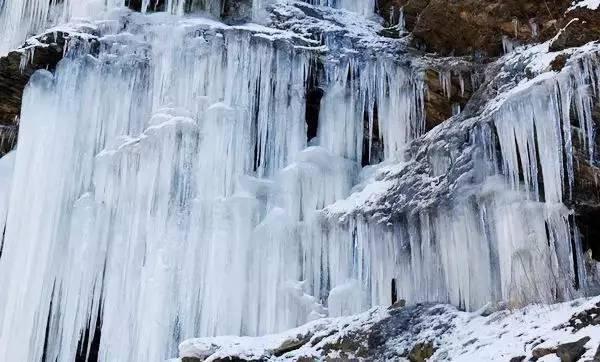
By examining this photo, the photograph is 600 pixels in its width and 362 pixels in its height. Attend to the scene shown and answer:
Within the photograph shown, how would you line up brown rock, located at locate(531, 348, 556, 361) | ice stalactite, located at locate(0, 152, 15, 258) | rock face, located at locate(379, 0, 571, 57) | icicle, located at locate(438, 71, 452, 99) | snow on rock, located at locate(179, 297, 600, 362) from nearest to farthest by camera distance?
brown rock, located at locate(531, 348, 556, 361) < snow on rock, located at locate(179, 297, 600, 362) < rock face, located at locate(379, 0, 571, 57) < icicle, located at locate(438, 71, 452, 99) < ice stalactite, located at locate(0, 152, 15, 258)

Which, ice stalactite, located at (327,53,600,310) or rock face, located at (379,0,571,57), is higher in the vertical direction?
rock face, located at (379,0,571,57)

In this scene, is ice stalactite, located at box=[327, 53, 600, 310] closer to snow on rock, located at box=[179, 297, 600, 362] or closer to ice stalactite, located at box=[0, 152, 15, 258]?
snow on rock, located at box=[179, 297, 600, 362]

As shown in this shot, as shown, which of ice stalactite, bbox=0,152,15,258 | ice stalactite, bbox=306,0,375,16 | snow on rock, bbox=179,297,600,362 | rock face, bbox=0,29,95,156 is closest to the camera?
snow on rock, bbox=179,297,600,362

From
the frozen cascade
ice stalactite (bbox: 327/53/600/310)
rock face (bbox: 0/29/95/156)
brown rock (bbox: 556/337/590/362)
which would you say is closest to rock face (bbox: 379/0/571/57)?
the frozen cascade

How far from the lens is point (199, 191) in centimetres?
1491

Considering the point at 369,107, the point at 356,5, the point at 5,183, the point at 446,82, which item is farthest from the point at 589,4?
the point at 5,183

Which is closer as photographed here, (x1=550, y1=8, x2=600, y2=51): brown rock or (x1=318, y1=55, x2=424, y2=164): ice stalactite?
(x1=550, y1=8, x2=600, y2=51): brown rock

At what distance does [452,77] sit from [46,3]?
323 inches

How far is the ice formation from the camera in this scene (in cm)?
1422

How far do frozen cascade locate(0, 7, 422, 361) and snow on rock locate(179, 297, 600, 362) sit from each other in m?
3.69

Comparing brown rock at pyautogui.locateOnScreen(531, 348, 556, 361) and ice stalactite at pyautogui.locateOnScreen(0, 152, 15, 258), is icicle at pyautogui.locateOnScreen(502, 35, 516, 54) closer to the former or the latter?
brown rock at pyautogui.locateOnScreen(531, 348, 556, 361)

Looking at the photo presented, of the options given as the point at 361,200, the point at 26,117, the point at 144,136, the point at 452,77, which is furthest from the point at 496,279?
the point at 26,117

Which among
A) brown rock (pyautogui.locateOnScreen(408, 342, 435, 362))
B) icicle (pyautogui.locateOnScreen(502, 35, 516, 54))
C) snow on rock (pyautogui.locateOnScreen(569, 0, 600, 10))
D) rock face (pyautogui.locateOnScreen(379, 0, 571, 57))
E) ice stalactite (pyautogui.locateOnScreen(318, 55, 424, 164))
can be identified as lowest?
brown rock (pyautogui.locateOnScreen(408, 342, 435, 362))

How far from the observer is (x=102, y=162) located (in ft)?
50.1
